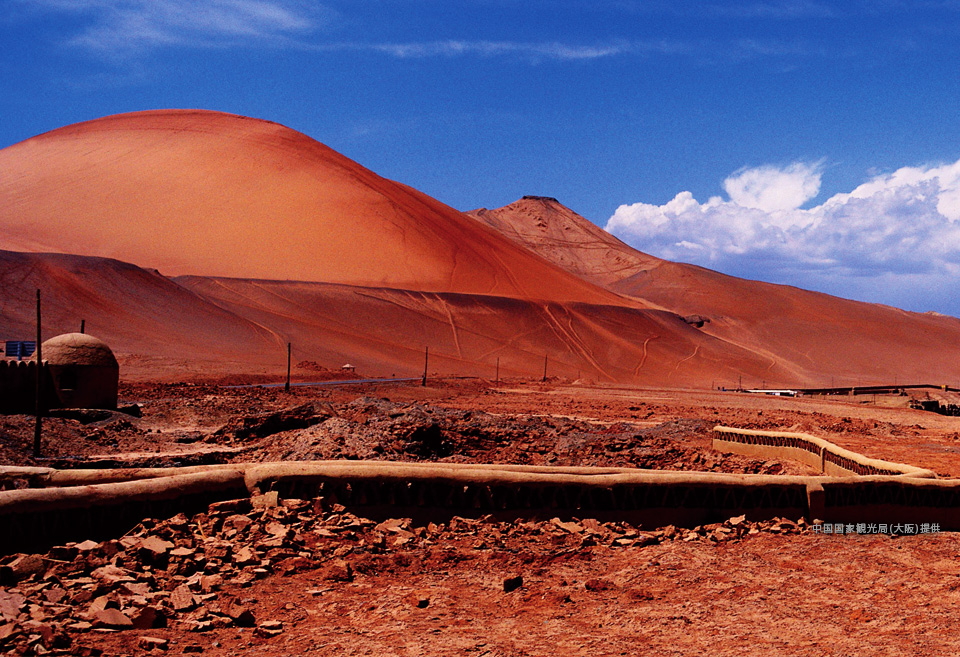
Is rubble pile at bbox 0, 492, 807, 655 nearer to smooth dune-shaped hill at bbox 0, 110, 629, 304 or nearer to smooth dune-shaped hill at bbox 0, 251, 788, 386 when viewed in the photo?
smooth dune-shaped hill at bbox 0, 251, 788, 386

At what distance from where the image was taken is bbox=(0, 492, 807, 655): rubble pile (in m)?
4.73

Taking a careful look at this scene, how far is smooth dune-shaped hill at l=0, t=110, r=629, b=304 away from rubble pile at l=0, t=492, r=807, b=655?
2470 inches

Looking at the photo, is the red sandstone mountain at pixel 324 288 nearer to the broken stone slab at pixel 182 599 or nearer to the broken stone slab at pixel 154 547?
the broken stone slab at pixel 154 547

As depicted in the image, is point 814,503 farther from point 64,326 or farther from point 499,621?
point 64,326

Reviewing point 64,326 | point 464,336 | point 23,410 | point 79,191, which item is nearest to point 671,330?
point 464,336

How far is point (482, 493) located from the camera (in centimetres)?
749

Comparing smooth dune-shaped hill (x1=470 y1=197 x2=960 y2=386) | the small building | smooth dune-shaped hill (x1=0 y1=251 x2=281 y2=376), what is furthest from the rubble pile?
smooth dune-shaped hill (x1=470 y1=197 x2=960 y2=386)

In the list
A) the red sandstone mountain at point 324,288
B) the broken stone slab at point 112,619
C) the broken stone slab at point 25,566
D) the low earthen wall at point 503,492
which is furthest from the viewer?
the red sandstone mountain at point 324,288

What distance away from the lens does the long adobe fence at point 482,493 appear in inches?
251

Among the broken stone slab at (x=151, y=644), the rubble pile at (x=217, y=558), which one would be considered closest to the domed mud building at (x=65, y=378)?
the rubble pile at (x=217, y=558)

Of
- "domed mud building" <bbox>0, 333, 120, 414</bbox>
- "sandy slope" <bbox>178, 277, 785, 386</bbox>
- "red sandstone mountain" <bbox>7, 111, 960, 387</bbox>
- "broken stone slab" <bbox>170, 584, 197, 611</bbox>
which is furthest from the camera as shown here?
"sandy slope" <bbox>178, 277, 785, 386</bbox>

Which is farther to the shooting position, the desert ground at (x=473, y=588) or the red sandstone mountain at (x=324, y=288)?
the red sandstone mountain at (x=324, y=288)

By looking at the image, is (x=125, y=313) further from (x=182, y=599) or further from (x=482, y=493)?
(x=182, y=599)

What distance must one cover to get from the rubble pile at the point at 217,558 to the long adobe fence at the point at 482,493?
0.18 meters
